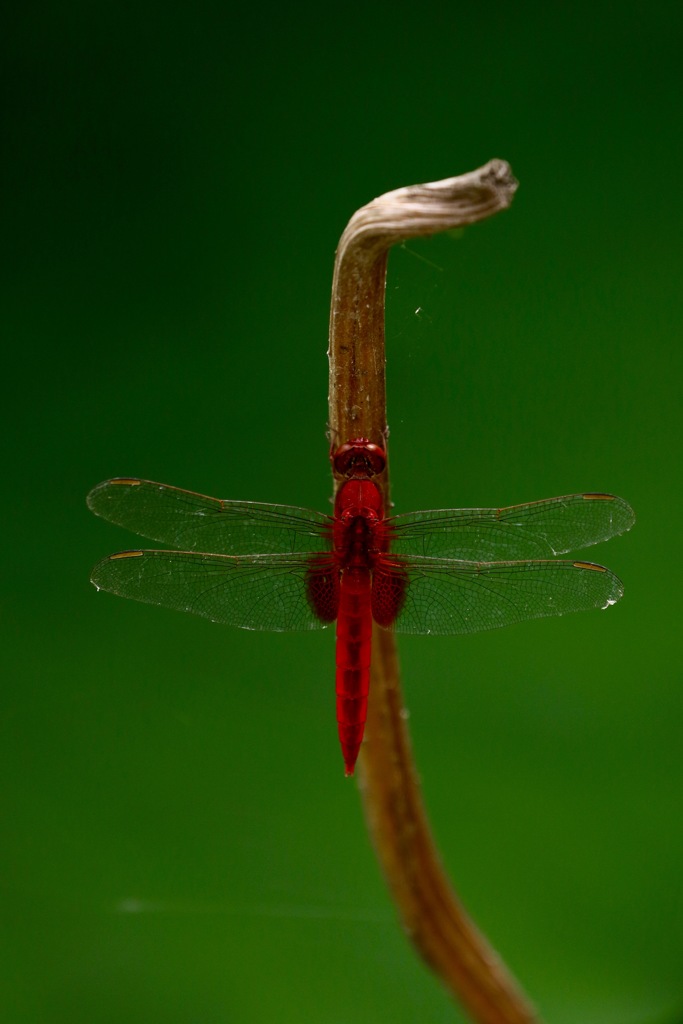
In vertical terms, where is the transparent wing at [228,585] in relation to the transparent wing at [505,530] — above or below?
below

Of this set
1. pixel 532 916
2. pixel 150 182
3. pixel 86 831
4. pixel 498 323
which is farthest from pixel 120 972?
pixel 150 182

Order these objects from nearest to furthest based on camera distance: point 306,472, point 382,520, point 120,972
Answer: point 382,520, point 120,972, point 306,472

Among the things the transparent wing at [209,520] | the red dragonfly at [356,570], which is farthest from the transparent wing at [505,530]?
the transparent wing at [209,520]

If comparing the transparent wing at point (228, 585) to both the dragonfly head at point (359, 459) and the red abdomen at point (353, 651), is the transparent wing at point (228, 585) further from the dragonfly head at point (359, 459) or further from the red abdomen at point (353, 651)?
the dragonfly head at point (359, 459)

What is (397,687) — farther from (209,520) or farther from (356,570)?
(209,520)

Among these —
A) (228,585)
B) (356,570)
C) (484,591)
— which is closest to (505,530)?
(484,591)

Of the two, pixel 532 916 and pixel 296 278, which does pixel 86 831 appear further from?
pixel 296 278
